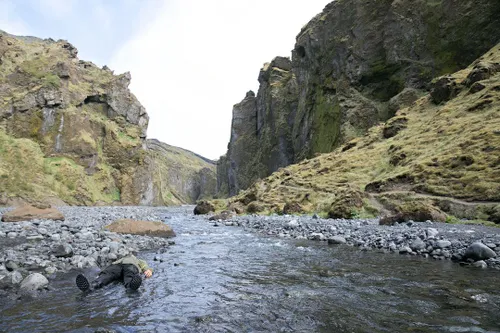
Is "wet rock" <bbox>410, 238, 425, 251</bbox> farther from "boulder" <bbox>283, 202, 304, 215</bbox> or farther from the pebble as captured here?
"boulder" <bbox>283, 202, 304, 215</bbox>

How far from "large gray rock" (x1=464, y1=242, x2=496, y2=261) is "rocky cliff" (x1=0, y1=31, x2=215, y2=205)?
67.4 metres

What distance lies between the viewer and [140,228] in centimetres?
1680

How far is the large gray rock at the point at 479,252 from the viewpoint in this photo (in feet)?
31.1

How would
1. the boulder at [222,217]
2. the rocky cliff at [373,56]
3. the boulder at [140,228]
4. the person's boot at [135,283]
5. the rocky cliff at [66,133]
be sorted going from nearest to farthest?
the person's boot at [135,283] → the boulder at [140,228] → the boulder at [222,217] → the rocky cliff at [373,56] → the rocky cliff at [66,133]

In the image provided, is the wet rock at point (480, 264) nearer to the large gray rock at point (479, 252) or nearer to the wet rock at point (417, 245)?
the large gray rock at point (479, 252)

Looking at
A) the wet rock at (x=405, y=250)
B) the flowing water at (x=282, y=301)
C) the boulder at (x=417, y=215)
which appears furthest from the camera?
the boulder at (x=417, y=215)

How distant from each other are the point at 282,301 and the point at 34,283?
5561mm

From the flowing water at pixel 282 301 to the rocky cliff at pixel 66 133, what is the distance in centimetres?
6243

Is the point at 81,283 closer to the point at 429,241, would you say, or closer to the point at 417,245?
the point at 417,245

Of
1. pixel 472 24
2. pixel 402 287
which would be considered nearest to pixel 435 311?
pixel 402 287

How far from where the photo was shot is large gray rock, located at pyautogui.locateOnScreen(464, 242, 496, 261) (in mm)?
9473

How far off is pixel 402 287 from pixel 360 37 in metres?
67.2

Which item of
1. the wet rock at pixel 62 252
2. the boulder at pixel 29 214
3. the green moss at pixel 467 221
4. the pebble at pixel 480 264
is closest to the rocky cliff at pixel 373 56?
the green moss at pixel 467 221

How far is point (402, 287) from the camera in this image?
295 inches
